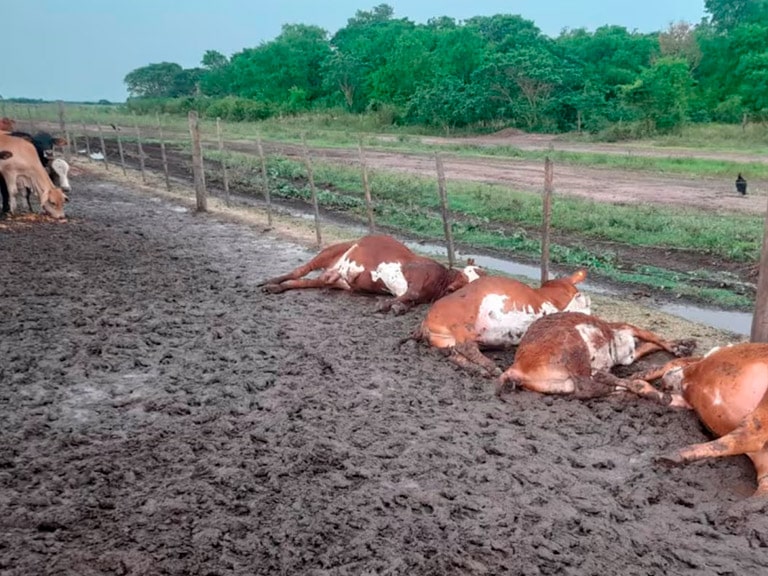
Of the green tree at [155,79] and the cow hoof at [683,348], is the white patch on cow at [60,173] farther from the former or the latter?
the green tree at [155,79]

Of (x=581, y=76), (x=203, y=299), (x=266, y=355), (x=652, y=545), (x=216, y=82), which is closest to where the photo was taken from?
(x=652, y=545)

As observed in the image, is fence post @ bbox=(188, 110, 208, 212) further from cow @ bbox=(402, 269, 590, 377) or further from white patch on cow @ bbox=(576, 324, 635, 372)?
white patch on cow @ bbox=(576, 324, 635, 372)

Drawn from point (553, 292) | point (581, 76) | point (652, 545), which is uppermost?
point (581, 76)

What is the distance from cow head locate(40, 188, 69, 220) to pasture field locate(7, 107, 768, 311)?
5438 millimetres

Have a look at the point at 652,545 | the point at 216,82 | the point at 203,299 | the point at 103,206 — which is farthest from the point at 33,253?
the point at 216,82

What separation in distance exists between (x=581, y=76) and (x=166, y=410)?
35.8 meters

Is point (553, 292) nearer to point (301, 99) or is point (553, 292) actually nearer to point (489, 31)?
point (489, 31)

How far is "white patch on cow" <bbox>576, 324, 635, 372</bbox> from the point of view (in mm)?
4957

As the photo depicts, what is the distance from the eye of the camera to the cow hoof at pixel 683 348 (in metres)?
5.52

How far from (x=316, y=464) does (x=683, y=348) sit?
10.6 ft

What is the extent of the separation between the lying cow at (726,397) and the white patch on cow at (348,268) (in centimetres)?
335

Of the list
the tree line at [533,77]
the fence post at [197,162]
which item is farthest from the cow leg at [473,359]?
the tree line at [533,77]

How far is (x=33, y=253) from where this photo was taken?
9.32 metres

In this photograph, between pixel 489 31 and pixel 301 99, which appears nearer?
pixel 489 31
